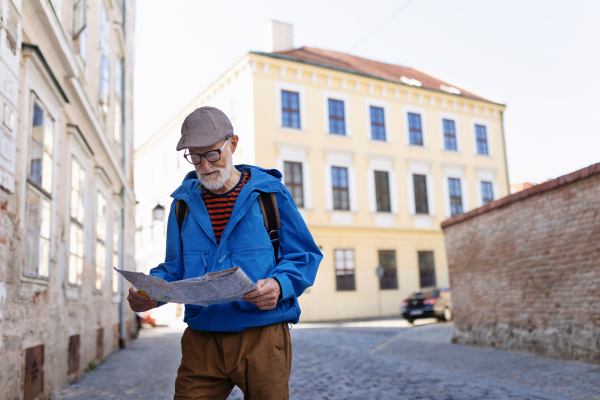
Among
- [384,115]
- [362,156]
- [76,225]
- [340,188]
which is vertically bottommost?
[76,225]

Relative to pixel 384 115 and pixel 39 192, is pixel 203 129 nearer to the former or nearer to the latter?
pixel 39 192

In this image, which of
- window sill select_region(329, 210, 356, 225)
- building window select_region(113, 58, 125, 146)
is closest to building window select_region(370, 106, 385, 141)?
window sill select_region(329, 210, 356, 225)

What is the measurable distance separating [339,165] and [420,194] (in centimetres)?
477

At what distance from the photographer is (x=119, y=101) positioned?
13633mm

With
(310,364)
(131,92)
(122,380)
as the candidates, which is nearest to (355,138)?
(131,92)

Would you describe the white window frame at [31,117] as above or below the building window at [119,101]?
below

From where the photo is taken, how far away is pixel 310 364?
948 cm

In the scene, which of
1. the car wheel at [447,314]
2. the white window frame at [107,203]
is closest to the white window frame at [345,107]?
the car wheel at [447,314]

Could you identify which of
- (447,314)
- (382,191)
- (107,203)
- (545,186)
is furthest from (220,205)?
(382,191)

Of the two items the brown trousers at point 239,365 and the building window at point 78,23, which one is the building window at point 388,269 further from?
the brown trousers at point 239,365

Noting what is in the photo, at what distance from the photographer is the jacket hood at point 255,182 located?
253 cm

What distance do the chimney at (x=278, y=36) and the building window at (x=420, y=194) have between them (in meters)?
8.84

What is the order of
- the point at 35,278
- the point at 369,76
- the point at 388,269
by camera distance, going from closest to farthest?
the point at 35,278, the point at 388,269, the point at 369,76

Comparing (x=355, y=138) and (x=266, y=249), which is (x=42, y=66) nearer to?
(x=266, y=249)
